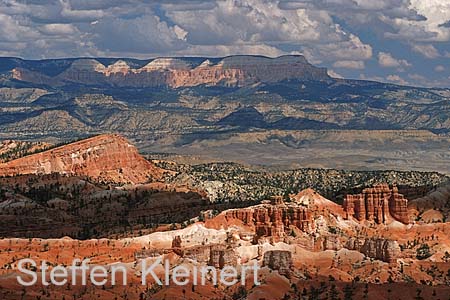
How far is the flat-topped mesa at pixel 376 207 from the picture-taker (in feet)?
453

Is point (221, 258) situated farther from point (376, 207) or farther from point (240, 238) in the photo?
point (376, 207)

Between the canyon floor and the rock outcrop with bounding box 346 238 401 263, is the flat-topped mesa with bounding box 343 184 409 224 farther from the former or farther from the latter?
the rock outcrop with bounding box 346 238 401 263

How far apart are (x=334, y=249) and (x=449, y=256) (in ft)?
40.3

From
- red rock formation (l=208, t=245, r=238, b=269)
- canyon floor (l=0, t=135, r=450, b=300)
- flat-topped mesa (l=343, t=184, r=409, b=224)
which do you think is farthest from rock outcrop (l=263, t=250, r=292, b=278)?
flat-topped mesa (l=343, t=184, r=409, b=224)

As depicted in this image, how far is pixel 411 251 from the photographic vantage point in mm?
115562

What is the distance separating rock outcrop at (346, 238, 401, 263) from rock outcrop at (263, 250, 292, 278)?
12616 millimetres

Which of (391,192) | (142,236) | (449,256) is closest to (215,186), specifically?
(391,192)

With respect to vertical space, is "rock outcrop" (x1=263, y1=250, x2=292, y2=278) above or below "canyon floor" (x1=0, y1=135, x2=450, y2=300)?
above

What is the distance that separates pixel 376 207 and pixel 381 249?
31.7 meters

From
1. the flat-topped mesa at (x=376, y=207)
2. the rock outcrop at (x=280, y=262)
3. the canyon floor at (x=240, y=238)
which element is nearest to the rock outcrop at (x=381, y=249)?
the canyon floor at (x=240, y=238)

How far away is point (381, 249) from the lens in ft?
353

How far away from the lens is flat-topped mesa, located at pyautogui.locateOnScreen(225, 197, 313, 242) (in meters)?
119

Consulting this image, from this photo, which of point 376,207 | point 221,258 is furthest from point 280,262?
point 376,207

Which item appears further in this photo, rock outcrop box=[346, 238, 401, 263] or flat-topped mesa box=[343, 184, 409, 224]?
flat-topped mesa box=[343, 184, 409, 224]
